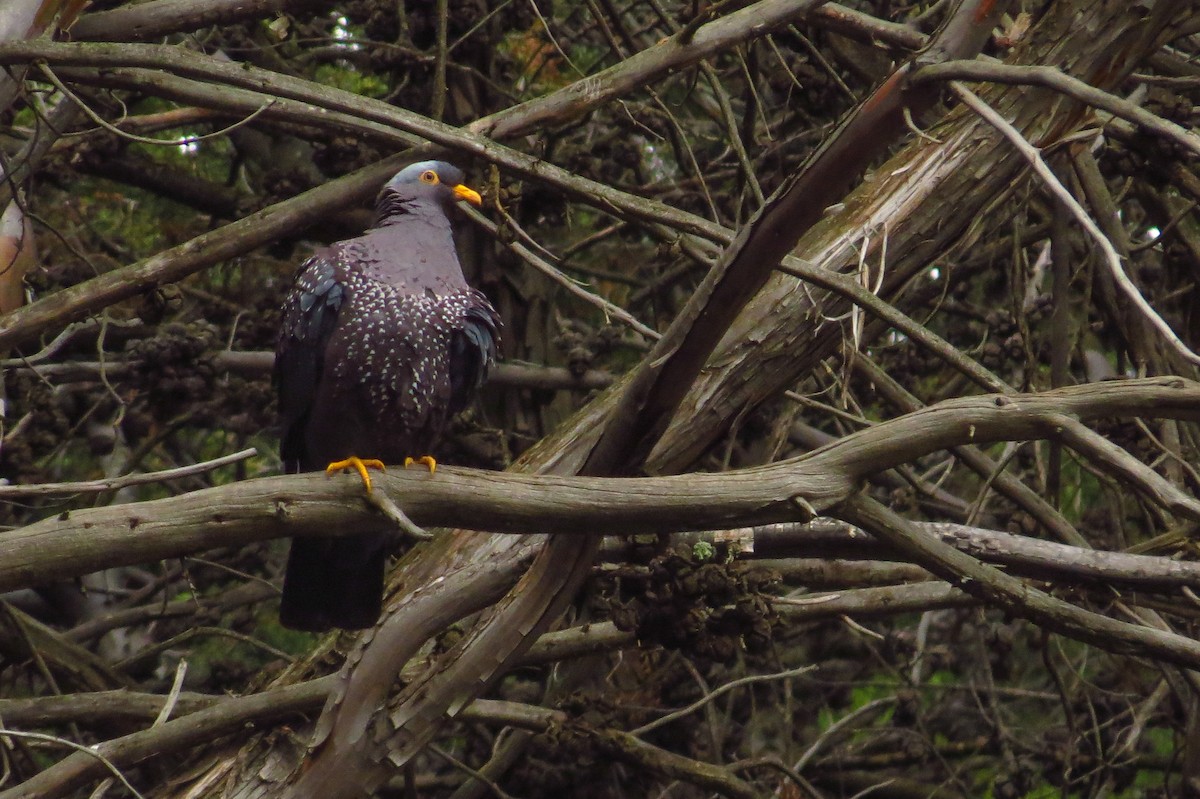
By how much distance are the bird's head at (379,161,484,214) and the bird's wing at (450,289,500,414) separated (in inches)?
13.9

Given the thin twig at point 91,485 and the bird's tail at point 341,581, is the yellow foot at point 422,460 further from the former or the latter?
the thin twig at point 91,485

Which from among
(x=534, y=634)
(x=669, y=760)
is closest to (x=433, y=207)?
(x=534, y=634)

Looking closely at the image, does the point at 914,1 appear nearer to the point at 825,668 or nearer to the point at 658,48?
the point at 658,48

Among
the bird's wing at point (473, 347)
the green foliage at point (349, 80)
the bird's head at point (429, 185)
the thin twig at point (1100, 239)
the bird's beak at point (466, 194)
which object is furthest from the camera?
the green foliage at point (349, 80)

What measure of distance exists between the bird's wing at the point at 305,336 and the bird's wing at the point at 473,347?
0.32 metres

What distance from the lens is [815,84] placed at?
14.6 ft

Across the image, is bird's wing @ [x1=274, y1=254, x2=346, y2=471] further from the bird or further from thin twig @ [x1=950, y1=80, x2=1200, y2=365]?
thin twig @ [x1=950, y1=80, x2=1200, y2=365]

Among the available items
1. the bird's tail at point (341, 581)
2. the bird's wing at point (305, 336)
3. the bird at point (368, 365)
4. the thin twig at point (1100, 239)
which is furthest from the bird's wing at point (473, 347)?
the thin twig at point (1100, 239)

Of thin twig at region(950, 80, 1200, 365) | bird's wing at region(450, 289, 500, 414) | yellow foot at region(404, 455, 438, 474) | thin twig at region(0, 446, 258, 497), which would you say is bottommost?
yellow foot at region(404, 455, 438, 474)

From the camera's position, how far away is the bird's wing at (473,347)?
367cm

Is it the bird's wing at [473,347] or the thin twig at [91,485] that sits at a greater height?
the thin twig at [91,485]

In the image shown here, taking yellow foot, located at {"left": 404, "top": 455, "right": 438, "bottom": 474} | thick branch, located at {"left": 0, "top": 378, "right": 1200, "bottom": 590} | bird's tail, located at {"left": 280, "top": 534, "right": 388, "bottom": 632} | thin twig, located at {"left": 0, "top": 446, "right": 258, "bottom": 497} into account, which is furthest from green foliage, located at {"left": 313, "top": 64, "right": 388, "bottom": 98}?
thick branch, located at {"left": 0, "top": 378, "right": 1200, "bottom": 590}

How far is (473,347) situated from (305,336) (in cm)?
43

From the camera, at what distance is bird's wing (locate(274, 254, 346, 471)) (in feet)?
11.8
